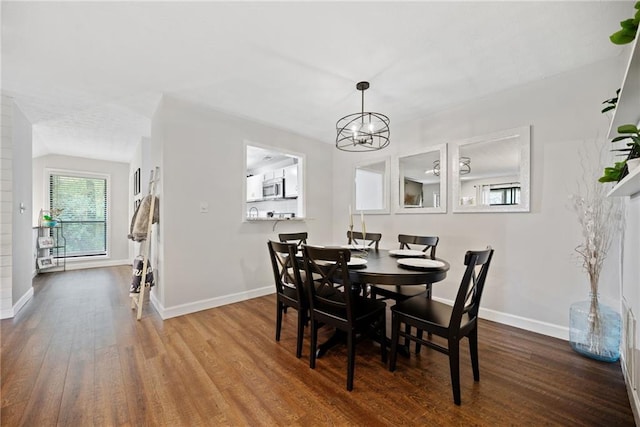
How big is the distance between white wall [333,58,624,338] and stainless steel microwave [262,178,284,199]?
10.8ft

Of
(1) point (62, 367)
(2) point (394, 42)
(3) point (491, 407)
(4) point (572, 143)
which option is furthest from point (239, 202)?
(4) point (572, 143)

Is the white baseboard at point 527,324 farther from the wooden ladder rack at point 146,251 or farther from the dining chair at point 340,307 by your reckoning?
the wooden ladder rack at point 146,251

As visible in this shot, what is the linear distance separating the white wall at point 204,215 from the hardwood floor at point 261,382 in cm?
57

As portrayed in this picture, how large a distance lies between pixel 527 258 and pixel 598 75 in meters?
1.76

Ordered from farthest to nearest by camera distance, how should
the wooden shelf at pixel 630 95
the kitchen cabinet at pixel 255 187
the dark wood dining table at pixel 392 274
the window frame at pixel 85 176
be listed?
the kitchen cabinet at pixel 255 187 < the window frame at pixel 85 176 < the dark wood dining table at pixel 392 274 < the wooden shelf at pixel 630 95

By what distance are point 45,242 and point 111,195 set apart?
1.56m

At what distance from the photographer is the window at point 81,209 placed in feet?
18.8

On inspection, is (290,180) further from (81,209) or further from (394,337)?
(81,209)

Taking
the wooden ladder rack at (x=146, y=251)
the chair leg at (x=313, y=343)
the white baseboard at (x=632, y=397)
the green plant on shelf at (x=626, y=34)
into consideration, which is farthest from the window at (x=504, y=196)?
the wooden ladder rack at (x=146, y=251)

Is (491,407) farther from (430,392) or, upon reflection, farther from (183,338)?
(183,338)

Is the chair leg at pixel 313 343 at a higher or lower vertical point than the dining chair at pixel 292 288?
lower

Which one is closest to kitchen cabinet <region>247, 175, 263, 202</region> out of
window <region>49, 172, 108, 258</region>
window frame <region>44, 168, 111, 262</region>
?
window frame <region>44, 168, 111, 262</region>

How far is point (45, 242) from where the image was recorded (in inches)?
199

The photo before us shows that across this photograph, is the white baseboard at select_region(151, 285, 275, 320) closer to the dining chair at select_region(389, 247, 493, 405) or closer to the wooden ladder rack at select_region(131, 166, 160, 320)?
the wooden ladder rack at select_region(131, 166, 160, 320)
